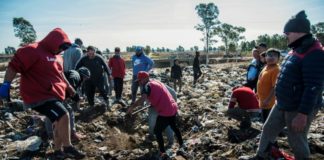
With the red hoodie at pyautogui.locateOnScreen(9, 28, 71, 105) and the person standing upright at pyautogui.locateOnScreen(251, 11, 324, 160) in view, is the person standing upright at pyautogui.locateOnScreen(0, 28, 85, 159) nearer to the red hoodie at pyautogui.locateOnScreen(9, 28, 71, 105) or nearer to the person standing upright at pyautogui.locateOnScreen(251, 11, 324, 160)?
the red hoodie at pyautogui.locateOnScreen(9, 28, 71, 105)

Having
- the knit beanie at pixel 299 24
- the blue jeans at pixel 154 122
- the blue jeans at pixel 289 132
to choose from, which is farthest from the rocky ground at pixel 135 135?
the knit beanie at pixel 299 24

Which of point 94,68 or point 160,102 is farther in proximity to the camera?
point 94,68

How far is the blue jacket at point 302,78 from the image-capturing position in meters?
3.15

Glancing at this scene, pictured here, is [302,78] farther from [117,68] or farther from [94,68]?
[117,68]

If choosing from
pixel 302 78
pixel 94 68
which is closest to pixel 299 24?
pixel 302 78

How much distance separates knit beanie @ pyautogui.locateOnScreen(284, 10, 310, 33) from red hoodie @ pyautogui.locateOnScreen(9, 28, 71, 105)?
9.34ft

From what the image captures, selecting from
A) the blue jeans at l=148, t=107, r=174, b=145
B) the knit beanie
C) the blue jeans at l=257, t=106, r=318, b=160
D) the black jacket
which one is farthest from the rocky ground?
the black jacket

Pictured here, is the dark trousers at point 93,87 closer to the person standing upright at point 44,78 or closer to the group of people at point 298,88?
the person standing upright at point 44,78

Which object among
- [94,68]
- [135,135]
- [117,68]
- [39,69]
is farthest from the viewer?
[117,68]

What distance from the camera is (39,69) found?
416 centimetres

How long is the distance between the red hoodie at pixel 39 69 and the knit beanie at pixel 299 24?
9.34 ft

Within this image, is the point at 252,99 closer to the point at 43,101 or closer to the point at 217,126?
the point at 217,126

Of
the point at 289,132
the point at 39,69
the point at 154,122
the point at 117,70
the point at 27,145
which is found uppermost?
the point at 39,69

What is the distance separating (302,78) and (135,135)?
4381 mm
